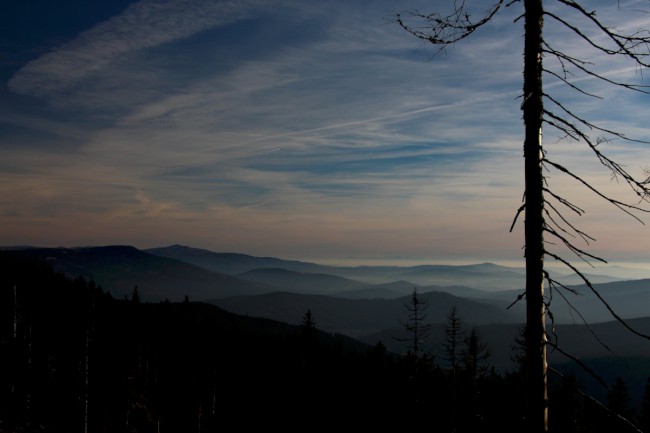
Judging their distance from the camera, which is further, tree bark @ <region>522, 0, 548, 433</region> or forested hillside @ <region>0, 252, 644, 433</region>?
forested hillside @ <region>0, 252, 644, 433</region>

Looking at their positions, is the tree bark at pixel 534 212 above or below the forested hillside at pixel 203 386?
above

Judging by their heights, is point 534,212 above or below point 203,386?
above

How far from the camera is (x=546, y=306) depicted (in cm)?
633

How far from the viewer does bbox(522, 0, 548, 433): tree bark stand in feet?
21.1

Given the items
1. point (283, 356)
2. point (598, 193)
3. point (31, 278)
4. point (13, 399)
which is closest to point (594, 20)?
point (598, 193)

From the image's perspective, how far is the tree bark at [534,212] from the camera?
254 inches

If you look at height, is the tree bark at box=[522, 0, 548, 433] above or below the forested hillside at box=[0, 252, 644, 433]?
above

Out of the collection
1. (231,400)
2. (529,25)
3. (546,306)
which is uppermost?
(529,25)

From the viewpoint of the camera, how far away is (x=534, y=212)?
650 centimetres

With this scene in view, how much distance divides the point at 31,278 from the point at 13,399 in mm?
62841

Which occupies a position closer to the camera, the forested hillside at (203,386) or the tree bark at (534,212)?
the tree bark at (534,212)

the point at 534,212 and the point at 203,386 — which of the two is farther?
the point at 203,386

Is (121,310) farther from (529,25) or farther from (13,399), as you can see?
(529,25)

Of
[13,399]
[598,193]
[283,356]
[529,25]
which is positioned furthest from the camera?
[283,356]
